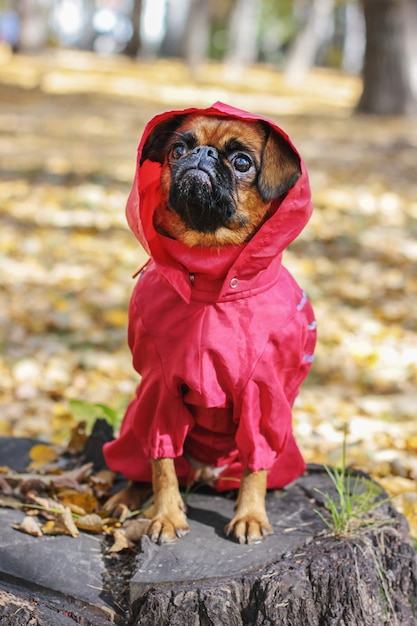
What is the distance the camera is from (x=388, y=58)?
1435 centimetres

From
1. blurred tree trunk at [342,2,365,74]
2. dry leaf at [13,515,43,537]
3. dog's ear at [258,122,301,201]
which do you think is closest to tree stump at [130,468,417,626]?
dry leaf at [13,515,43,537]

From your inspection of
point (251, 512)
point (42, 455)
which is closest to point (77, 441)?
point (42, 455)

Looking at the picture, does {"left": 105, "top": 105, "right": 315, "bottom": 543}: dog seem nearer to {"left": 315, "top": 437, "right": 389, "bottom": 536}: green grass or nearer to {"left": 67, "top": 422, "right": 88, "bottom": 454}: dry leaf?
{"left": 315, "top": 437, "right": 389, "bottom": 536}: green grass

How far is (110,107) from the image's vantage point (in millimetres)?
16984

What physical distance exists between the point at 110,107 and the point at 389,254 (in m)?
10.9

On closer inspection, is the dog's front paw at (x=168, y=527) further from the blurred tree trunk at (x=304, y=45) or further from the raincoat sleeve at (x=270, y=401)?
the blurred tree trunk at (x=304, y=45)

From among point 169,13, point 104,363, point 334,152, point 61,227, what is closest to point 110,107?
point 334,152

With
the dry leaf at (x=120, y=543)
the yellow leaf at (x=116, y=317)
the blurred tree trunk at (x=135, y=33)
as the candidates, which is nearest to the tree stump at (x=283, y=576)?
the dry leaf at (x=120, y=543)

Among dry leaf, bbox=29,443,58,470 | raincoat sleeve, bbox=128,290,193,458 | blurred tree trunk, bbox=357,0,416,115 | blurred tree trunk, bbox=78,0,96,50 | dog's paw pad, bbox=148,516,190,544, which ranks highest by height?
blurred tree trunk, bbox=78,0,96,50

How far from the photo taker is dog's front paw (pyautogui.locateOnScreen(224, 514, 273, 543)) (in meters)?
2.82

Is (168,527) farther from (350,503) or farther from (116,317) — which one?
(116,317)

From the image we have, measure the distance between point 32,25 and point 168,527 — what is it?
24.8 m

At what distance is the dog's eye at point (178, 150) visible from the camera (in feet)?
9.18

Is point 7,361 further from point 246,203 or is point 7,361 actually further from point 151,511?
point 246,203
